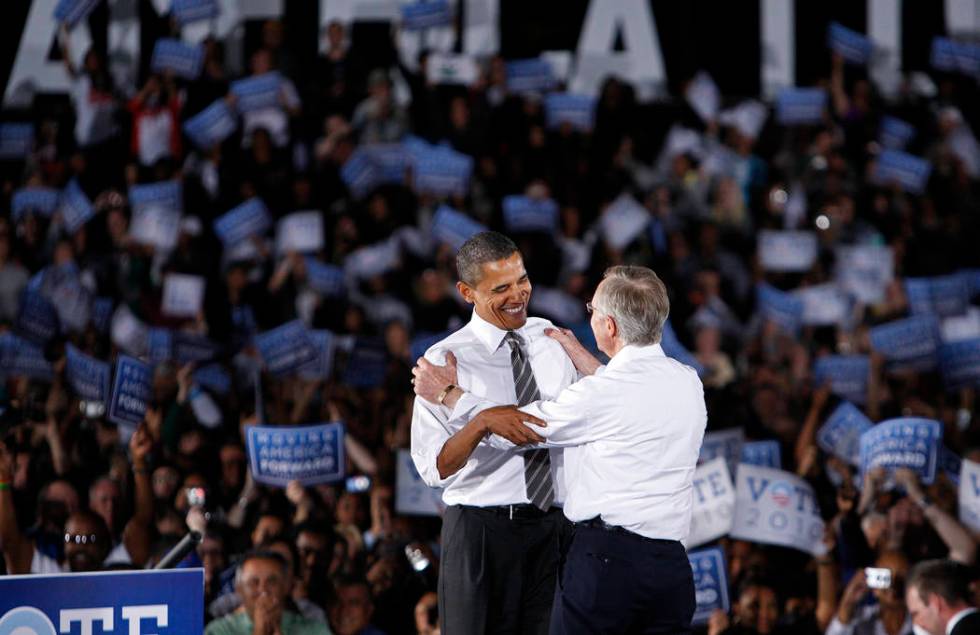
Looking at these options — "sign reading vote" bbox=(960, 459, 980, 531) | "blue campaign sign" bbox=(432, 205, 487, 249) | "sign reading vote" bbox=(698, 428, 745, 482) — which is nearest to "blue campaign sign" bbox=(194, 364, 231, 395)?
"blue campaign sign" bbox=(432, 205, 487, 249)

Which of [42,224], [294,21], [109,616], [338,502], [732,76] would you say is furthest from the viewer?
[732,76]

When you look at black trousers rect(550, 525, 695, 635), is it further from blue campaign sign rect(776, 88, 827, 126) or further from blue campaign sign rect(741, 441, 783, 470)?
blue campaign sign rect(776, 88, 827, 126)

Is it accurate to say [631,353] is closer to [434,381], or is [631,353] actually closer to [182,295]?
[434,381]

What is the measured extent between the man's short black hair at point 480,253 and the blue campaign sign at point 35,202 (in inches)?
252

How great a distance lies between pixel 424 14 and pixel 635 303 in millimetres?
7664

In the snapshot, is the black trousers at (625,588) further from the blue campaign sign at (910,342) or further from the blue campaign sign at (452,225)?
the blue campaign sign at (452,225)

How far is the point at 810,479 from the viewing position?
7.05m

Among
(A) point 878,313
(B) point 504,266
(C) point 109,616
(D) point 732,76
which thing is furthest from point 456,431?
(D) point 732,76

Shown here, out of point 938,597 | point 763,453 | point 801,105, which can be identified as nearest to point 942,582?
point 938,597

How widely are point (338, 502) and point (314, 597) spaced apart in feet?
2.49

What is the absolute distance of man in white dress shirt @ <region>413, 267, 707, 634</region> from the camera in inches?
139

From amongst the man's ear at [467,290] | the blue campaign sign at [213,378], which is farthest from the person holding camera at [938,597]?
the blue campaign sign at [213,378]

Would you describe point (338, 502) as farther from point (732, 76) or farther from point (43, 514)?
point (732, 76)

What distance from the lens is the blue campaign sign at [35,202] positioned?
9523mm
